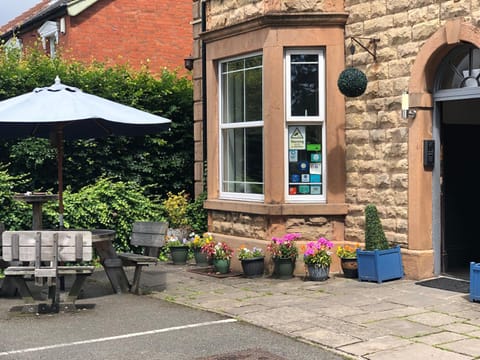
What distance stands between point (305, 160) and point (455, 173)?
2.15 m

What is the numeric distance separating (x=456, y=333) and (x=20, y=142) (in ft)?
27.9

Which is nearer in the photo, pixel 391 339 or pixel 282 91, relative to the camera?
pixel 391 339

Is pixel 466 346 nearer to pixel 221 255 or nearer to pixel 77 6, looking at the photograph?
pixel 221 255

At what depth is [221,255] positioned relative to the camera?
401 inches

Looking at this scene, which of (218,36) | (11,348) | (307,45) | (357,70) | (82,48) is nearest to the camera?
(11,348)

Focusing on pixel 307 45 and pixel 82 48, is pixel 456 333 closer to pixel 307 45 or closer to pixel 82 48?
pixel 307 45

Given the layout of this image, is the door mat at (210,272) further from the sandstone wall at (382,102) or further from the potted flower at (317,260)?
the potted flower at (317,260)

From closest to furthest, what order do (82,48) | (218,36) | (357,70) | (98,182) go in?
(357,70) < (218,36) < (98,182) < (82,48)

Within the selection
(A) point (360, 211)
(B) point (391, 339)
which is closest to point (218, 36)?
(A) point (360, 211)

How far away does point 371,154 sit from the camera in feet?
31.2

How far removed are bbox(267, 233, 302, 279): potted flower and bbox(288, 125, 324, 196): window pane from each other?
86 centimetres

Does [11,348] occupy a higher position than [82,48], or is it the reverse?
[82,48]

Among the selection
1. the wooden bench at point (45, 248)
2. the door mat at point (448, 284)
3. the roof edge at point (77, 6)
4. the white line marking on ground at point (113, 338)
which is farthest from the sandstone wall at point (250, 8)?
the roof edge at point (77, 6)

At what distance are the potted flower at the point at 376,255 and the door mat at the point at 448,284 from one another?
1.28 ft
